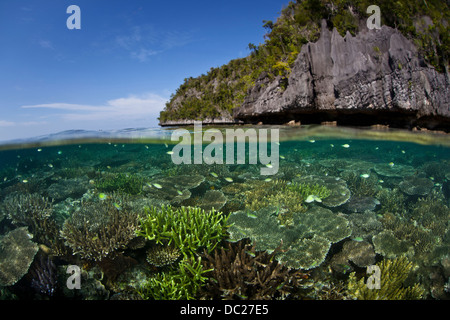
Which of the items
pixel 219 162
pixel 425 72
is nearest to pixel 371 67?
pixel 425 72

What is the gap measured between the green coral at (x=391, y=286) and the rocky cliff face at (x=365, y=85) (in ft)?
27.8

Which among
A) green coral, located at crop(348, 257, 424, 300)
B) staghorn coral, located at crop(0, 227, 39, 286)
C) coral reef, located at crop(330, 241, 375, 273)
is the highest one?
staghorn coral, located at crop(0, 227, 39, 286)

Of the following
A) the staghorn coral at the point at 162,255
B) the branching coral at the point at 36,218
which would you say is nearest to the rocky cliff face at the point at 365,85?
the staghorn coral at the point at 162,255

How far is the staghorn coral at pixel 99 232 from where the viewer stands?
519 cm

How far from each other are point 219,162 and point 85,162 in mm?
18232

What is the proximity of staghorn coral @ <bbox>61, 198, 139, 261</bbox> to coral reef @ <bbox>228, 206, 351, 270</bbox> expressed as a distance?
2.65 meters

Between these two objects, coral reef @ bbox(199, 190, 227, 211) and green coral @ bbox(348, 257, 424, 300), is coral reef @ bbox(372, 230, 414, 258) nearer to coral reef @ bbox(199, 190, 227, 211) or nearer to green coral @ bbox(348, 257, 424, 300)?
green coral @ bbox(348, 257, 424, 300)

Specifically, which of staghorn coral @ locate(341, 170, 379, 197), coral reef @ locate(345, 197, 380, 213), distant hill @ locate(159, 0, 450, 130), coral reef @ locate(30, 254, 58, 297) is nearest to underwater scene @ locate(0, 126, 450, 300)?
coral reef @ locate(30, 254, 58, 297)

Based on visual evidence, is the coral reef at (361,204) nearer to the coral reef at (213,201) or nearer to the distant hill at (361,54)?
the distant hill at (361,54)

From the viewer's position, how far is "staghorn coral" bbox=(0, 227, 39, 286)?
4.89 meters

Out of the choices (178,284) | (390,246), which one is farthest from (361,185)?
(178,284)

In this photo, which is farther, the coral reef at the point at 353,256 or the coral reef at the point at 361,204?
the coral reef at the point at 361,204

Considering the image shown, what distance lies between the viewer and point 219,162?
14.6 meters
